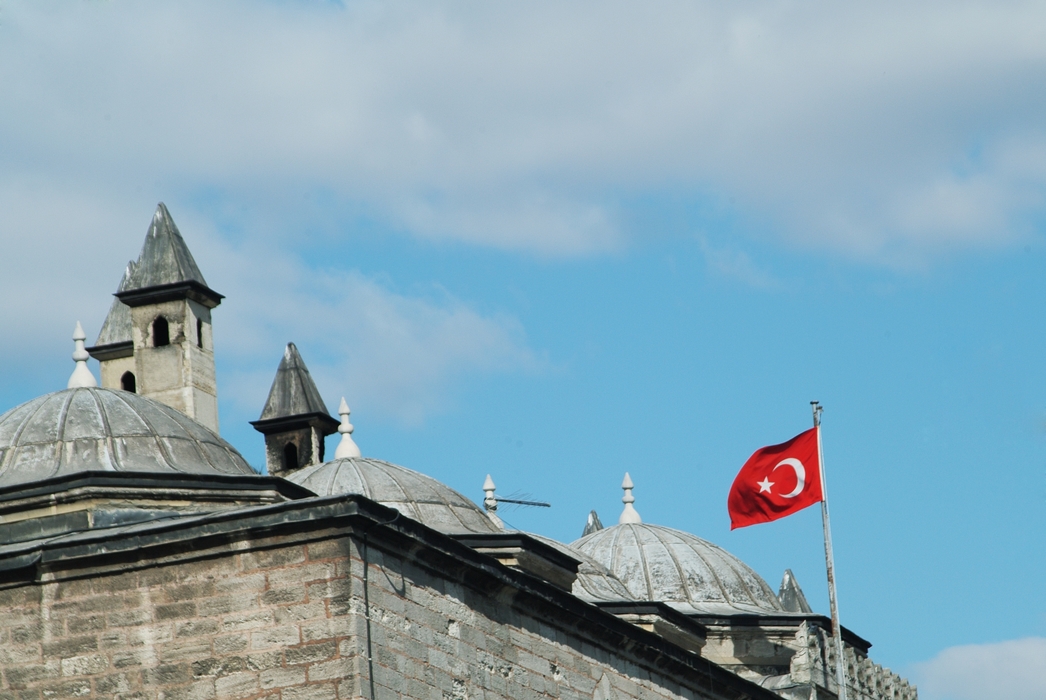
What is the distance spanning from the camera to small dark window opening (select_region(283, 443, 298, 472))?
39.5 metres

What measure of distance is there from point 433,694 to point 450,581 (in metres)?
1.04

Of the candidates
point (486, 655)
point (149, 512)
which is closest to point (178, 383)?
point (149, 512)

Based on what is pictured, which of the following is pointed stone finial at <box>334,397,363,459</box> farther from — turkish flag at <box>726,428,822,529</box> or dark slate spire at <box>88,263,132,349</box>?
dark slate spire at <box>88,263,132,349</box>

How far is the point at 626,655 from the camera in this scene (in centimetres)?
1980

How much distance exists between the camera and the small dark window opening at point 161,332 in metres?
35.1

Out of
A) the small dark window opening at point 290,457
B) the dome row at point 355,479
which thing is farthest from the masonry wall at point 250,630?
the small dark window opening at point 290,457

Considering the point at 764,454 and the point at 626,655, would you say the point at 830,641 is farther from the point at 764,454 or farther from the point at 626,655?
the point at 626,655

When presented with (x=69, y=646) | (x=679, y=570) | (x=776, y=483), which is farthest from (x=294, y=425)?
(x=69, y=646)

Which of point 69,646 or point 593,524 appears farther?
point 593,524

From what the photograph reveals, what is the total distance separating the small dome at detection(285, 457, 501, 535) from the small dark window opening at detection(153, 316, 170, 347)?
30.0 feet

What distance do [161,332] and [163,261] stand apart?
1285mm

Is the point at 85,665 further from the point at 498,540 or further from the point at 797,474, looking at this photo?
the point at 797,474

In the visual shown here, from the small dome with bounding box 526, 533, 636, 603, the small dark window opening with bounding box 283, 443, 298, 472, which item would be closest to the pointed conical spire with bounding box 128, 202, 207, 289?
the small dark window opening with bounding box 283, 443, 298, 472

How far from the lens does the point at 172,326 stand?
115ft
